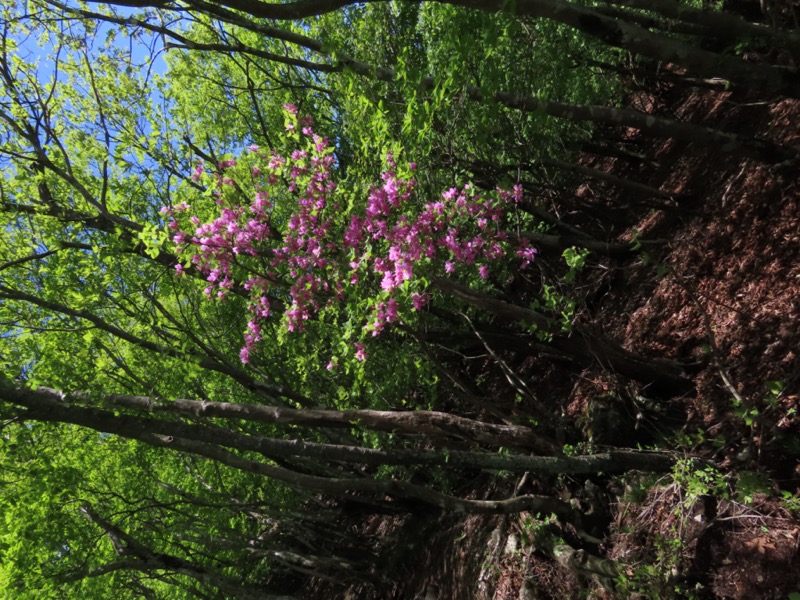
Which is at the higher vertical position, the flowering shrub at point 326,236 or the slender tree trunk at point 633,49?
the slender tree trunk at point 633,49

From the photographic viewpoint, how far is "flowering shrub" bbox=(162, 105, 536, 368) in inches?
183

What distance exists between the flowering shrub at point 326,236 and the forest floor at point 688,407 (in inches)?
61.0

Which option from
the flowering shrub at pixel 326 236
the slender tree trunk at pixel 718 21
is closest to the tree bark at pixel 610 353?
the flowering shrub at pixel 326 236

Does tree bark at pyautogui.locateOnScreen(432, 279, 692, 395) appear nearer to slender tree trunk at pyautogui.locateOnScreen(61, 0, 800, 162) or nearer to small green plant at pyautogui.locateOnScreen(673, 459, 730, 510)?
small green plant at pyautogui.locateOnScreen(673, 459, 730, 510)

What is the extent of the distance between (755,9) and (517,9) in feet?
14.9

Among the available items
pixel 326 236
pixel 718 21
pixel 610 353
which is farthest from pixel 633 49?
pixel 326 236

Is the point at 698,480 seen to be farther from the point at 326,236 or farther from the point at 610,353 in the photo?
the point at 326,236

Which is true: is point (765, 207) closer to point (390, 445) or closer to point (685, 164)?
point (685, 164)

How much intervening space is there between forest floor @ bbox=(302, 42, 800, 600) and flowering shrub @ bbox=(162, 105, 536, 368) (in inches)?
61.0

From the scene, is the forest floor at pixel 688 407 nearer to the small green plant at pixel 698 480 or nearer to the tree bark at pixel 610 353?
the small green plant at pixel 698 480

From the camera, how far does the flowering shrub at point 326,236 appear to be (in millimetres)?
4641

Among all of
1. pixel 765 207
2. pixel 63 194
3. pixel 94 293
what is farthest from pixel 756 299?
pixel 63 194

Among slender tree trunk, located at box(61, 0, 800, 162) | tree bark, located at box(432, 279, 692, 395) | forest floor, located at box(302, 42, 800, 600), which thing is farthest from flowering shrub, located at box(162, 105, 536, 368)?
forest floor, located at box(302, 42, 800, 600)

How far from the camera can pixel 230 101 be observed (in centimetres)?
1102
